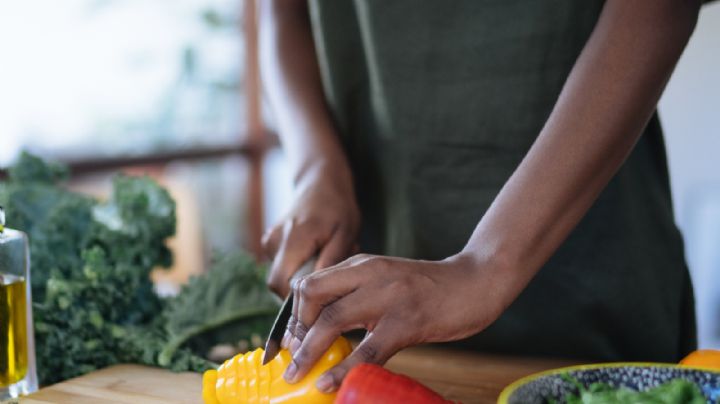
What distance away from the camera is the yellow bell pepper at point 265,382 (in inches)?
32.5

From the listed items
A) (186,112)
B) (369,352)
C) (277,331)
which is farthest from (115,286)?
(186,112)

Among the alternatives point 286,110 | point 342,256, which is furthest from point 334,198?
point 286,110

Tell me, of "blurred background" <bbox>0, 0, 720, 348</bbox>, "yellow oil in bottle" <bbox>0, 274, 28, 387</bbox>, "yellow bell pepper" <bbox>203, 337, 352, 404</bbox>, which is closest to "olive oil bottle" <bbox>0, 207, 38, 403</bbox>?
"yellow oil in bottle" <bbox>0, 274, 28, 387</bbox>

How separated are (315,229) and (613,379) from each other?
18.9 inches

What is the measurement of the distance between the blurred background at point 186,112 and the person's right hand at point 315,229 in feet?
6.10

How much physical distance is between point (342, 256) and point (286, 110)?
0.31 metres

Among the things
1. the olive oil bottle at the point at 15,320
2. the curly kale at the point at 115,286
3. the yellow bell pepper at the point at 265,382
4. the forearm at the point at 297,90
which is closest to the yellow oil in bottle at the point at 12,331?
the olive oil bottle at the point at 15,320

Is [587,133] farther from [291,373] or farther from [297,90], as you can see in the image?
[297,90]

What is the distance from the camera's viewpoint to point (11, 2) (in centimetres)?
283

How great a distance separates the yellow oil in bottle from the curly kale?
12cm

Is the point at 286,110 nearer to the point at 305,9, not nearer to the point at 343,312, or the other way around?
the point at 305,9

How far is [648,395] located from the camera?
72 cm

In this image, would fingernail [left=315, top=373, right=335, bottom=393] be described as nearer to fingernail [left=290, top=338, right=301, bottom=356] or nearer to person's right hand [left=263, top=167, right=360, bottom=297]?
fingernail [left=290, top=338, right=301, bottom=356]

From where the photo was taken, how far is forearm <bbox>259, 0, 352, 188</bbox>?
1.25 meters
